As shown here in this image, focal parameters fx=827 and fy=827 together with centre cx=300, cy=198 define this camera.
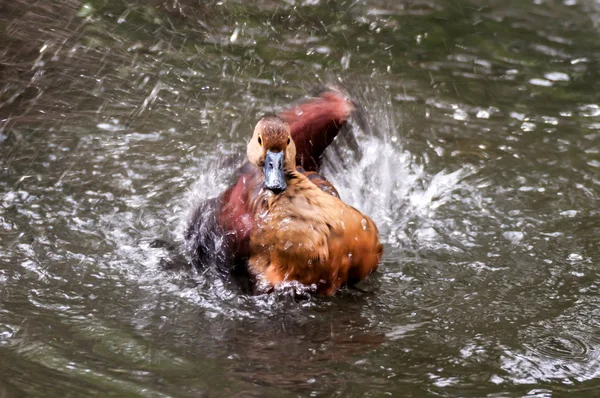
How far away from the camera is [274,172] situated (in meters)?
4.13

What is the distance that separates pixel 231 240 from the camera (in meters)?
4.34

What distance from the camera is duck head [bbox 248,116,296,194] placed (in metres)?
4.11

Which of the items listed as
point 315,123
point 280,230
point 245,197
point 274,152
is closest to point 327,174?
point 315,123

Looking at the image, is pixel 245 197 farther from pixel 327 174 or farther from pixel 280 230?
pixel 327 174

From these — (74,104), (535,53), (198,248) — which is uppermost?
(535,53)

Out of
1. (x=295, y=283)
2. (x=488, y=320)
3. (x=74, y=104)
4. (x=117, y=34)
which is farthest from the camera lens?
(x=117, y=34)

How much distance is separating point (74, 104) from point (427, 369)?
13.7 feet

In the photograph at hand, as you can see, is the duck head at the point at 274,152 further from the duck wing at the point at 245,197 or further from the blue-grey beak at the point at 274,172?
the duck wing at the point at 245,197

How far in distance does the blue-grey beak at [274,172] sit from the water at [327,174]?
0.56 metres

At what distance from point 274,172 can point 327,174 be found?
1.10 metres

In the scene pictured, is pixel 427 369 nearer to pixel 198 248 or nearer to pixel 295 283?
pixel 295 283

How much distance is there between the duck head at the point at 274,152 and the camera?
4109 mm

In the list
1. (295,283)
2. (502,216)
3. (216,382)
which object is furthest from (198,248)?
(502,216)

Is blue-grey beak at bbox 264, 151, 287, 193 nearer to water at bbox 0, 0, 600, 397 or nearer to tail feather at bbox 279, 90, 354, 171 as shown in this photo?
water at bbox 0, 0, 600, 397
